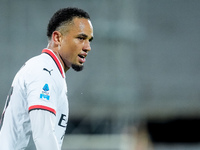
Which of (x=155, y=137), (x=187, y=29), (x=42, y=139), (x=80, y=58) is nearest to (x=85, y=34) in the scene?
(x=80, y=58)

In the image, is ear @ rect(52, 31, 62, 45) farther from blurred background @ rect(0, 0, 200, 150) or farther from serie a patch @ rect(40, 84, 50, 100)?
blurred background @ rect(0, 0, 200, 150)

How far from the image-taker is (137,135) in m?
8.15

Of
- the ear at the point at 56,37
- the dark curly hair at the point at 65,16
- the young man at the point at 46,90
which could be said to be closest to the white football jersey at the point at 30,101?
the young man at the point at 46,90

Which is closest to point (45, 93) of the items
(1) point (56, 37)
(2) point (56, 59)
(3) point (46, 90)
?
(3) point (46, 90)

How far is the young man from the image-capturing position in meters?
2.17

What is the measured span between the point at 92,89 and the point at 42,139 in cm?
649

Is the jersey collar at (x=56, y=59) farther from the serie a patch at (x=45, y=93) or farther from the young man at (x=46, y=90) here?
the serie a patch at (x=45, y=93)

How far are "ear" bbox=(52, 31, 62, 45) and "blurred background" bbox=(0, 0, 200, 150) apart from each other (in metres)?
5.46

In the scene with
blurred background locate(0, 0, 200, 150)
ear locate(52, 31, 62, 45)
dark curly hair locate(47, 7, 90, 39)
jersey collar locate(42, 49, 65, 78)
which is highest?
blurred background locate(0, 0, 200, 150)

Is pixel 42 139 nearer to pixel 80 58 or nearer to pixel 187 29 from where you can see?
pixel 80 58

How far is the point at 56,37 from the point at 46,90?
50cm

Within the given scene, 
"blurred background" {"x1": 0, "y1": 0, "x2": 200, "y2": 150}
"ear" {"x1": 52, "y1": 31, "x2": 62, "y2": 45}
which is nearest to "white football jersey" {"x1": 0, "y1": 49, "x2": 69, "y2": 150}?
"ear" {"x1": 52, "y1": 31, "x2": 62, "y2": 45}

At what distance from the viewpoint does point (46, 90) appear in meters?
2.22

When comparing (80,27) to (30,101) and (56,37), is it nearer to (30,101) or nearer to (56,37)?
(56,37)
